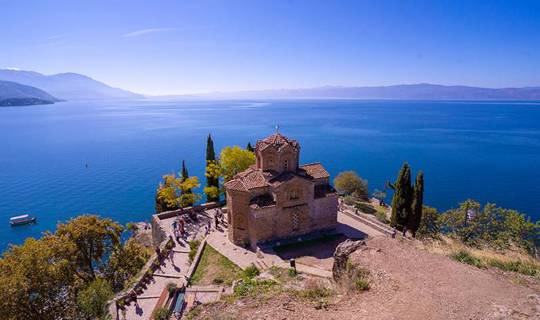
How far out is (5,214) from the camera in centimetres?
5125

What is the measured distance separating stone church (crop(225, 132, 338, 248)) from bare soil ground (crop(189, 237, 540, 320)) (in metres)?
12.8

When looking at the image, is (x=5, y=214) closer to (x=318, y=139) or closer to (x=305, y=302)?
(x=305, y=302)

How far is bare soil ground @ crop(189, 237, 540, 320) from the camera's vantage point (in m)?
11.7

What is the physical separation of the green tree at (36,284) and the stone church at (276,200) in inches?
505

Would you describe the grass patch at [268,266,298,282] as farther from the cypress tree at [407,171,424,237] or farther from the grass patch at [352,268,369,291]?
the cypress tree at [407,171,424,237]

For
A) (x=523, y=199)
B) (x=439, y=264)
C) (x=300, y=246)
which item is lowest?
(x=523, y=199)

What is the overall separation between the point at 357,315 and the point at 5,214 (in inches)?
2368

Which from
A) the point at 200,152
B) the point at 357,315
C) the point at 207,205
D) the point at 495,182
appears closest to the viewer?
the point at 357,315

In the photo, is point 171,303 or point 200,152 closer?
point 171,303

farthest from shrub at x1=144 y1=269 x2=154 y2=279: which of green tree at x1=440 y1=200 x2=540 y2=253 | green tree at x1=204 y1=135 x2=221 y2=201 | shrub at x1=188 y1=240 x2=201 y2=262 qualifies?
green tree at x1=440 y1=200 x2=540 y2=253

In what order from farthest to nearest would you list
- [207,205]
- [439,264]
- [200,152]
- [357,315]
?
[200,152] → [207,205] → [439,264] → [357,315]

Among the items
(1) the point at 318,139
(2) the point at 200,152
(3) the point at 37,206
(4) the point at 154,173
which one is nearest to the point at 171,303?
(3) the point at 37,206

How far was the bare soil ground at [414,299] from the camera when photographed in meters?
11.7

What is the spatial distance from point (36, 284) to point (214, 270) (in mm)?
11129
